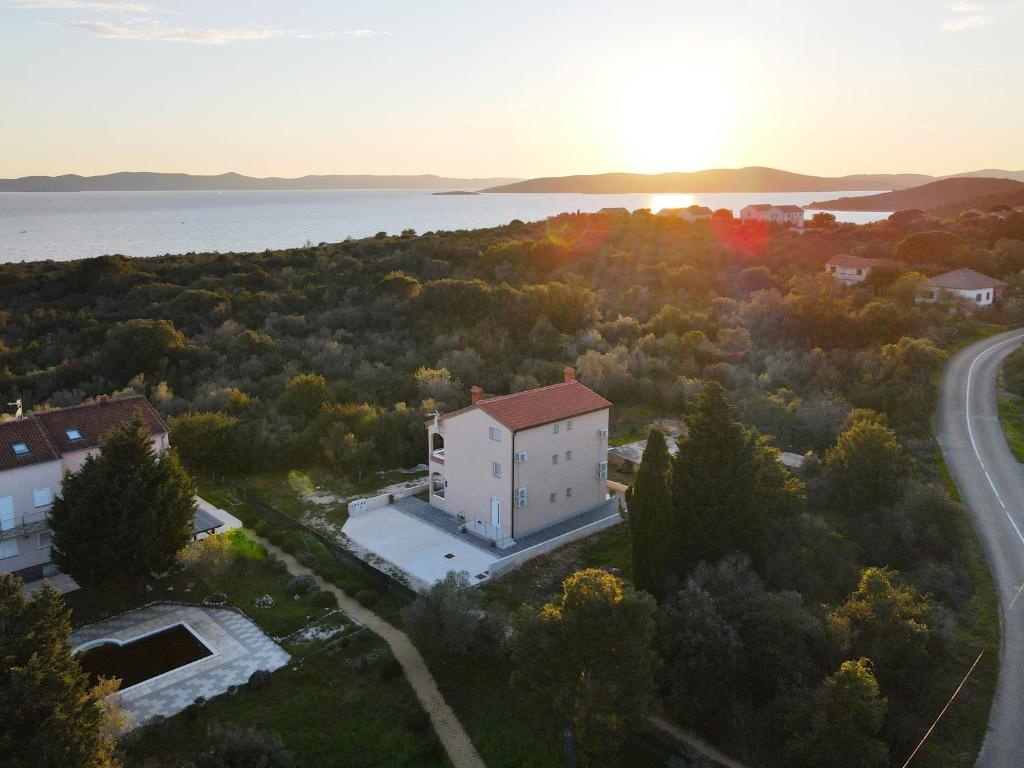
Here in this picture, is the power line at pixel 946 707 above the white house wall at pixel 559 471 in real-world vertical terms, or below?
below

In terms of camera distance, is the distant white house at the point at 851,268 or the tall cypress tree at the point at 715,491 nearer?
the tall cypress tree at the point at 715,491

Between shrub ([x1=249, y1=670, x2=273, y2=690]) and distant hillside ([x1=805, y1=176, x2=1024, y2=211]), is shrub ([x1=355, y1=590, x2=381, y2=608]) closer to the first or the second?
shrub ([x1=249, y1=670, x2=273, y2=690])

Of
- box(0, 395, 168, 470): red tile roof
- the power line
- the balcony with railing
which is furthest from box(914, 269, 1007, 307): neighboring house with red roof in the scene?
the balcony with railing

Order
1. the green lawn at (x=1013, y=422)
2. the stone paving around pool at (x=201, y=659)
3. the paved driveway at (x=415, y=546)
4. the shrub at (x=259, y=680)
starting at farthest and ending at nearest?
1. the green lawn at (x=1013, y=422)
2. the paved driveway at (x=415, y=546)
3. the shrub at (x=259, y=680)
4. the stone paving around pool at (x=201, y=659)

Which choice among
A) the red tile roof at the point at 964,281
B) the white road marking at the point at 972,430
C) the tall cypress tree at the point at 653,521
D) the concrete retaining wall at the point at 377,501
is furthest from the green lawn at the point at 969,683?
the red tile roof at the point at 964,281

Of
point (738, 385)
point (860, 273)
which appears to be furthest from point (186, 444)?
point (860, 273)

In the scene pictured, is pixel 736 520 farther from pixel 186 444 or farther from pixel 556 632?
pixel 186 444

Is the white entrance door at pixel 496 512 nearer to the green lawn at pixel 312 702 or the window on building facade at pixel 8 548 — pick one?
the green lawn at pixel 312 702
